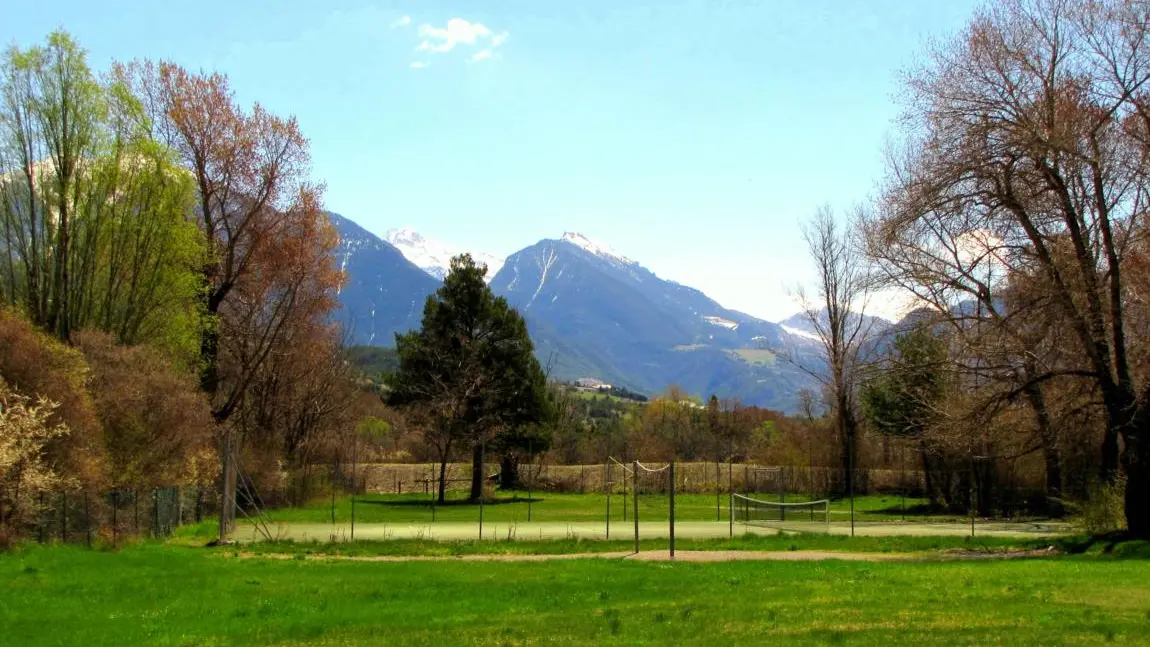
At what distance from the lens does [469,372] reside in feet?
180

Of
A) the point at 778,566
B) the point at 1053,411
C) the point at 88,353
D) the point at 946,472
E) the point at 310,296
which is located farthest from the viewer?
the point at 946,472

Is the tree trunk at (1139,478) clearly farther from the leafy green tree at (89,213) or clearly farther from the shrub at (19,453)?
the leafy green tree at (89,213)

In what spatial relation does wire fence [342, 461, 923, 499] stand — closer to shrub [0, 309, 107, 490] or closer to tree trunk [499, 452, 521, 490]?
tree trunk [499, 452, 521, 490]

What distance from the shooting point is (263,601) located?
15.0 meters

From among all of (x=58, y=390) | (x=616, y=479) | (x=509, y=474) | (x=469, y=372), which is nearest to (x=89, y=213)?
(x=58, y=390)

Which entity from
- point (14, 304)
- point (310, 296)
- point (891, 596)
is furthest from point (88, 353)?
point (891, 596)

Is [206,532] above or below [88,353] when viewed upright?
below

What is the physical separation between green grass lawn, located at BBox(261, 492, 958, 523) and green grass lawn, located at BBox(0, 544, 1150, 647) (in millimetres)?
19766

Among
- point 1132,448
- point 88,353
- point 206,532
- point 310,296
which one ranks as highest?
point 310,296

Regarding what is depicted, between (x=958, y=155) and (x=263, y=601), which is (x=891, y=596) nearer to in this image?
(x=263, y=601)

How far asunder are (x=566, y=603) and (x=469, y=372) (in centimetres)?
4054

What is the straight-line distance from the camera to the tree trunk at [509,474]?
62.8m

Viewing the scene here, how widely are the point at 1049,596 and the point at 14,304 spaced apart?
29.3 m

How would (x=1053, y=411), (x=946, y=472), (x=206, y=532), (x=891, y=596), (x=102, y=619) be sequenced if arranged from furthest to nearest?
(x=946, y=472) < (x=206, y=532) < (x=1053, y=411) < (x=891, y=596) < (x=102, y=619)
